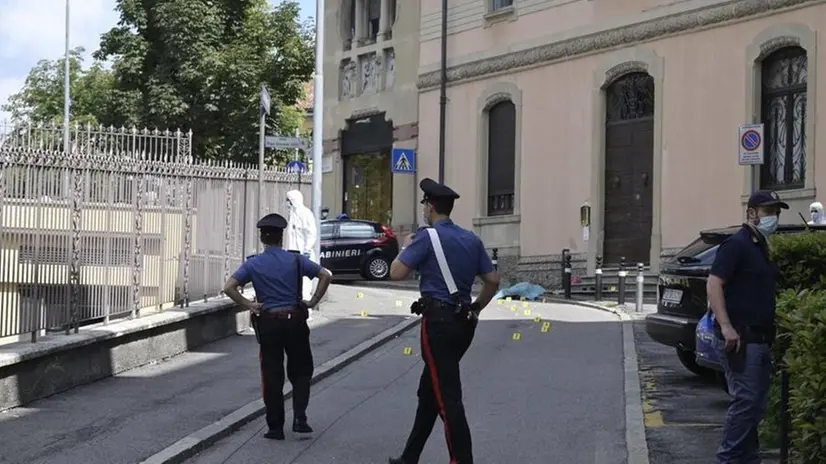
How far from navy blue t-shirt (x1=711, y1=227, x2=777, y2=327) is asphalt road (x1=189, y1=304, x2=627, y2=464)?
6.21ft

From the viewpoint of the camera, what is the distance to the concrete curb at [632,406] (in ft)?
30.4

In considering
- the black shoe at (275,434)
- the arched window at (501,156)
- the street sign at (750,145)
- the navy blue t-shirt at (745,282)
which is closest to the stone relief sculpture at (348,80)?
the arched window at (501,156)

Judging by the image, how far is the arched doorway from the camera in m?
27.2

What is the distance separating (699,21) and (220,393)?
16424mm

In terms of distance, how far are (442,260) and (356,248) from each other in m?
22.4

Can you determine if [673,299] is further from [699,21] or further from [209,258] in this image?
[699,21]

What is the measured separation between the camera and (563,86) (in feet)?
96.3

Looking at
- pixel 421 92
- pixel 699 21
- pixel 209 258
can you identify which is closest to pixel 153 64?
pixel 421 92

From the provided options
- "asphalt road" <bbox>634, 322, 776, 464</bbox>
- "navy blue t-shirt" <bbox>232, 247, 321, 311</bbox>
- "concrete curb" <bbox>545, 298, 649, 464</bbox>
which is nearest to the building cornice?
"concrete curb" <bbox>545, 298, 649, 464</bbox>

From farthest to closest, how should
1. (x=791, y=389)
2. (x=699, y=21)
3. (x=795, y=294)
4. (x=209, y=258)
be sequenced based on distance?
(x=699, y=21)
(x=209, y=258)
(x=795, y=294)
(x=791, y=389)

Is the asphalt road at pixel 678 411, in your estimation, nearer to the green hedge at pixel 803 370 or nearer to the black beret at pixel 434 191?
the green hedge at pixel 803 370

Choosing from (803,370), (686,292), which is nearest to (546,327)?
(686,292)

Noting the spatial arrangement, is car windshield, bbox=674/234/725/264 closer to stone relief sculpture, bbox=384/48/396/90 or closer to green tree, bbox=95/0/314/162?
stone relief sculpture, bbox=384/48/396/90

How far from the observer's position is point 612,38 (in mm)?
27844
